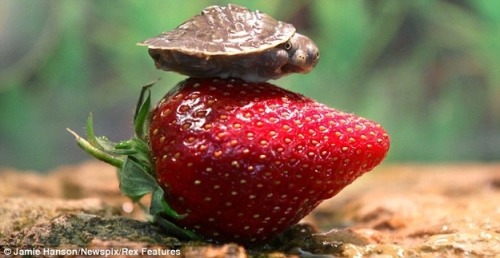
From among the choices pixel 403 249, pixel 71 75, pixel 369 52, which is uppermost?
pixel 369 52

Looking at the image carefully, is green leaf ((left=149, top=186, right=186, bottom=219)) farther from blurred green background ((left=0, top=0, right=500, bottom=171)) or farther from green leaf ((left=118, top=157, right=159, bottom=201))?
blurred green background ((left=0, top=0, right=500, bottom=171))

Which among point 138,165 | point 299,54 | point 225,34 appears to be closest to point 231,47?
point 225,34

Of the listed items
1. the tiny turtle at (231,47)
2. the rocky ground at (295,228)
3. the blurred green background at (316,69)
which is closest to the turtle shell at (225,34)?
the tiny turtle at (231,47)

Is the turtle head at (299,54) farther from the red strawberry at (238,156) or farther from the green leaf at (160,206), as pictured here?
the green leaf at (160,206)

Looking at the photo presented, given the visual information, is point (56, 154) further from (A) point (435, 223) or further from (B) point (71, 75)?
(A) point (435, 223)

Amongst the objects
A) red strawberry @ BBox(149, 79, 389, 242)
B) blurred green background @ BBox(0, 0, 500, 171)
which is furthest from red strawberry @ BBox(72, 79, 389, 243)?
blurred green background @ BBox(0, 0, 500, 171)

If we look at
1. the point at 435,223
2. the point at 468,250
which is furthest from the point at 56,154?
the point at 468,250

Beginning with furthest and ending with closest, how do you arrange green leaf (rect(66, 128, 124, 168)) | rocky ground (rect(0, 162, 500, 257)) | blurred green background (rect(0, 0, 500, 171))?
blurred green background (rect(0, 0, 500, 171)) < green leaf (rect(66, 128, 124, 168)) < rocky ground (rect(0, 162, 500, 257))

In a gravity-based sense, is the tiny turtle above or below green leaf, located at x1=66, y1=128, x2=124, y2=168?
→ above

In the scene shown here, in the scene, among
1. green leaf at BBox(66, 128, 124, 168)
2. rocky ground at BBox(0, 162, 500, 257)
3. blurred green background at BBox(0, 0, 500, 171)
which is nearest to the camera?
rocky ground at BBox(0, 162, 500, 257)
